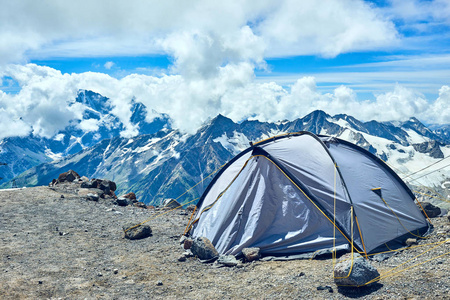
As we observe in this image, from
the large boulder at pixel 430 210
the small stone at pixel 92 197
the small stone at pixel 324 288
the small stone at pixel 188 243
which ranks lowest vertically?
the small stone at pixel 92 197

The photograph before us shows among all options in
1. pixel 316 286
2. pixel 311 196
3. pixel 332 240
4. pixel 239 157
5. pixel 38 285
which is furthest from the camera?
pixel 239 157

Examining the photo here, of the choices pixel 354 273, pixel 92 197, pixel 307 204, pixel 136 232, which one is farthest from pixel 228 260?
pixel 92 197

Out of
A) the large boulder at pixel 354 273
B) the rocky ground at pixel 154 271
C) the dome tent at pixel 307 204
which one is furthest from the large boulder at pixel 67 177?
the large boulder at pixel 354 273

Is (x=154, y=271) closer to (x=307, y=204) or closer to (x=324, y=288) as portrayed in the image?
(x=324, y=288)

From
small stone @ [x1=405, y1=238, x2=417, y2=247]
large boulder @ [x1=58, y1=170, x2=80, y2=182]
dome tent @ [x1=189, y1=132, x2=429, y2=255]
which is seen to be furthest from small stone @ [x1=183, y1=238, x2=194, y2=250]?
large boulder @ [x1=58, y1=170, x2=80, y2=182]

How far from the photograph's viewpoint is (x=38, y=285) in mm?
12414

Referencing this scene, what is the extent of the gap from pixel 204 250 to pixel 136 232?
5578 mm

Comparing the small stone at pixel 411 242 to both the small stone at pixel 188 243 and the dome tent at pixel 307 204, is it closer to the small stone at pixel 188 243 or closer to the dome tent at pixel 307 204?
the dome tent at pixel 307 204

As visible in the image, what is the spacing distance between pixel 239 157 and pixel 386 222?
8.94m

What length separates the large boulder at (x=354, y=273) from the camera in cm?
1077

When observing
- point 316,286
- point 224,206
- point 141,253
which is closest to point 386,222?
point 316,286

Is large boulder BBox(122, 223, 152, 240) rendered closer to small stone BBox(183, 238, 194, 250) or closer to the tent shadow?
small stone BBox(183, 238, 194, 250)

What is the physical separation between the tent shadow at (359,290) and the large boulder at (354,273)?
0.17m

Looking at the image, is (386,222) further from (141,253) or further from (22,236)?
(22,236)
